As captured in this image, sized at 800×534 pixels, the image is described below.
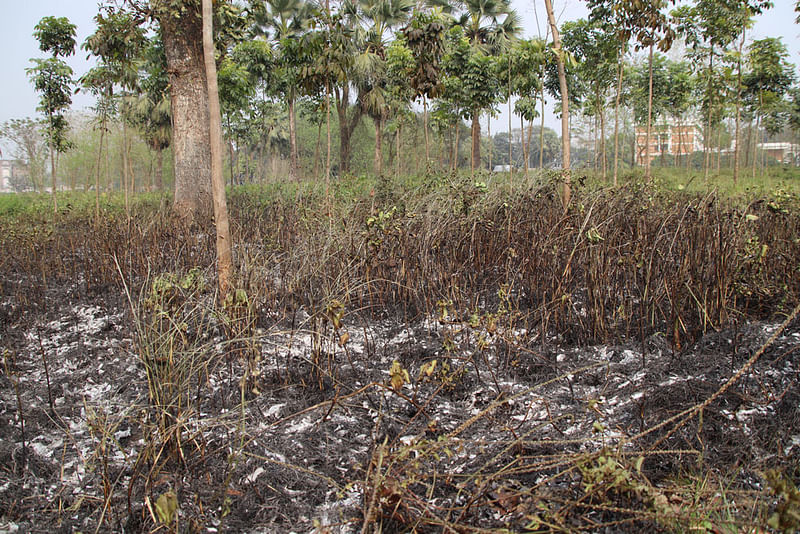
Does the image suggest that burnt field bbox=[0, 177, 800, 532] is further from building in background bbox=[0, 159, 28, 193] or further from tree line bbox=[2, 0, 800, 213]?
building in background bbox=[0, 159, 28, 193]

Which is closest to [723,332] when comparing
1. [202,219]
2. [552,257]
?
[552,257]

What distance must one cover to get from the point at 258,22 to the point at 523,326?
63.7ft

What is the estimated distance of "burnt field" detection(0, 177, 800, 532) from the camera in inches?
56.6

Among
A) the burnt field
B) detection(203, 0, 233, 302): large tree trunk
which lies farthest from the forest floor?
detection(203, 0, 233, 302): large tree trunk

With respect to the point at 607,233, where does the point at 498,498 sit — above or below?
below

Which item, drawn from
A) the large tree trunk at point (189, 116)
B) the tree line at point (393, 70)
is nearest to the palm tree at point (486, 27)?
the tree line at point (393, 70)

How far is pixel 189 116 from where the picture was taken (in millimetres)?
7094

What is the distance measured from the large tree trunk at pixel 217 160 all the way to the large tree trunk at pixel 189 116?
12.9 feet

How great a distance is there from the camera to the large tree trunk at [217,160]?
2.80m

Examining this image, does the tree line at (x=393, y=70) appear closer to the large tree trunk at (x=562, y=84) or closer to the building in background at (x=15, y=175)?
the large tree trunk at (x=562, y=84)

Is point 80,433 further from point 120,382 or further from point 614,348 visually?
point 614,348

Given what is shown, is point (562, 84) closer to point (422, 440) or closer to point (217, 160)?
point (217, 160)

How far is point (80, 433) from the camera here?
200 centimetres

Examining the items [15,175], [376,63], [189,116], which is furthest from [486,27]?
[15,175]
